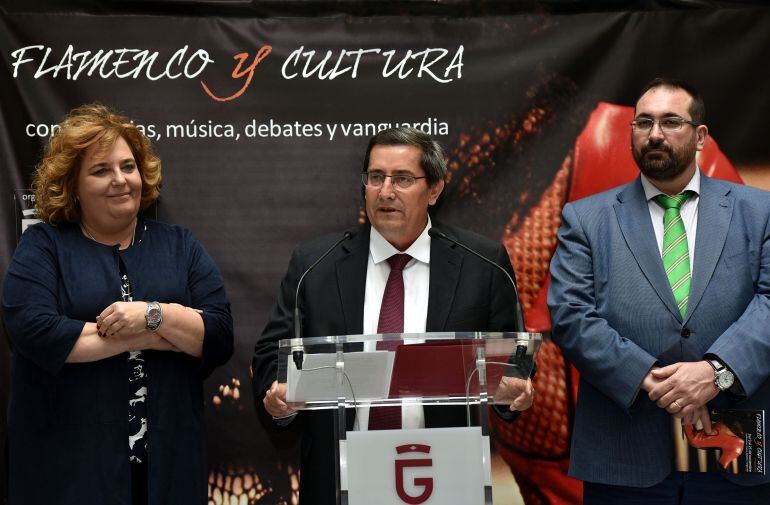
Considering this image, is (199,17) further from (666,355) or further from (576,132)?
(666,355)

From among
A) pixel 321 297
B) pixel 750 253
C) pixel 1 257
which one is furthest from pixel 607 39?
pixel 1 257

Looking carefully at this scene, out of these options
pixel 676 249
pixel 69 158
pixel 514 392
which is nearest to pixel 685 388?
pixel 676 249

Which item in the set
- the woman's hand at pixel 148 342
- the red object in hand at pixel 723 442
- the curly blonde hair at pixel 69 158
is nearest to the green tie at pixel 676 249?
the red object in hand at pixel 723 442

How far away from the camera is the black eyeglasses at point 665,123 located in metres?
3.28

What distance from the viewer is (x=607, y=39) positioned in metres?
3.96

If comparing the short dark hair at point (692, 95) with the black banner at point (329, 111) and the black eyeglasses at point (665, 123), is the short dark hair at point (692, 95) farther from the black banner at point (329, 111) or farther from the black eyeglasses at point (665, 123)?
the black banner at point (329, 111)

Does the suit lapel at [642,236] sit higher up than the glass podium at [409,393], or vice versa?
the suit lapel at [642,236]

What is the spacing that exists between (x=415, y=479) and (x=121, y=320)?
1175 millimetres

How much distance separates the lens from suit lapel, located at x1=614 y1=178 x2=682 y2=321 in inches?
122

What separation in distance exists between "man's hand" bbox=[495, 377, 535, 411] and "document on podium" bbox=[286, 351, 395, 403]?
32cm

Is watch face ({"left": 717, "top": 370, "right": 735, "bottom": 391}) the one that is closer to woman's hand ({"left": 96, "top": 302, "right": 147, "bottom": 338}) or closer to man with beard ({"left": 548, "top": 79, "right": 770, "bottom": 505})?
man with beard ({"left": 548, "top": 79, "right": 770, "bottom": 505})

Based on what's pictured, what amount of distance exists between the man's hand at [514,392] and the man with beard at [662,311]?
471mm

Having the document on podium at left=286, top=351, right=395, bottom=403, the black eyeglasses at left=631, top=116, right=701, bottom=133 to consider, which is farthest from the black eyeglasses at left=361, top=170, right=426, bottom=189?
the document on podium at left=286, top=351, right=395, bottom=403

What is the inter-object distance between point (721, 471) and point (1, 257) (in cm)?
282
